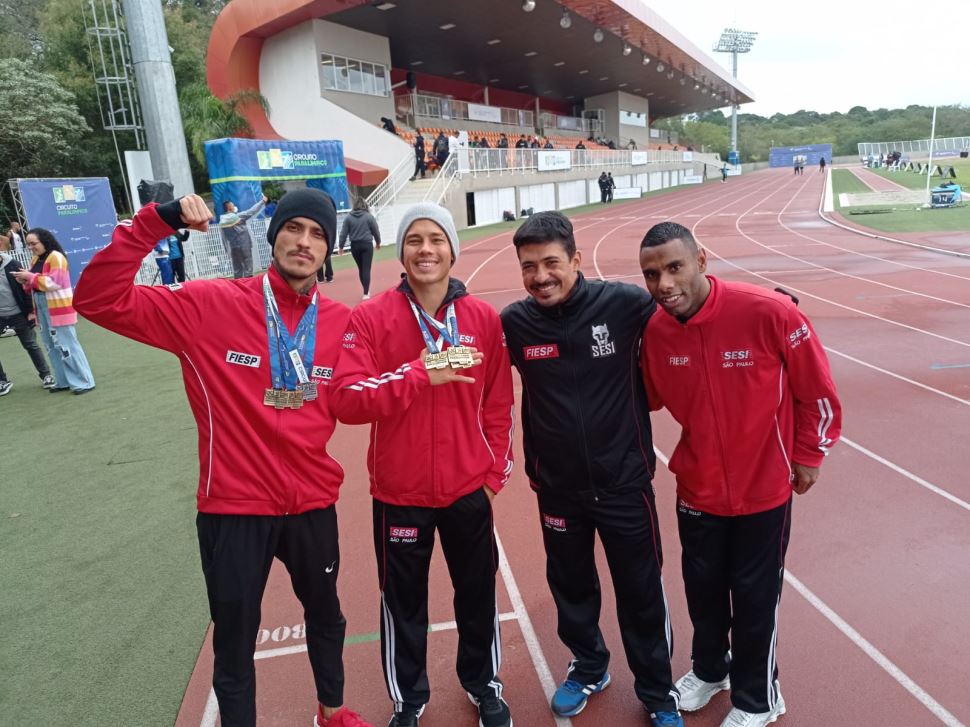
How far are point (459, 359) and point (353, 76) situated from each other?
2769 cm

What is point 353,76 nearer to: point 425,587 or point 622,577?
point 425,587

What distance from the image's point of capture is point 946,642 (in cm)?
293

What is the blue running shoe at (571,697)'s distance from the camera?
2662 mm

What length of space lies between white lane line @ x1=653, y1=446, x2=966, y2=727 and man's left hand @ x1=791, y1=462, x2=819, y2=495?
511 millimetres

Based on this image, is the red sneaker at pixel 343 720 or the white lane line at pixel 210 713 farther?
the white lane line at pixel 210 713

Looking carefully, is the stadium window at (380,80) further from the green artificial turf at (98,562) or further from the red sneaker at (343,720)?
the red sneaker at (343,720)

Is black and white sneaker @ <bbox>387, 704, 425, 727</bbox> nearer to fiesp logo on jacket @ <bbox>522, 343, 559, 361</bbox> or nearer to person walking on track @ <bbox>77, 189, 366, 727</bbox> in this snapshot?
person walking on track @ <bbox>77, 189, 366, 727</bbox>

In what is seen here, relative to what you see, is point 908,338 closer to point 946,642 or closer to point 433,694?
point 946,642

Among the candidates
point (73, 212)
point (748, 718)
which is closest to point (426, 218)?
point (748, 718)

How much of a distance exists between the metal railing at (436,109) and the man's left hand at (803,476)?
30.8m

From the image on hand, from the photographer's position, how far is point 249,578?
87.9 inches

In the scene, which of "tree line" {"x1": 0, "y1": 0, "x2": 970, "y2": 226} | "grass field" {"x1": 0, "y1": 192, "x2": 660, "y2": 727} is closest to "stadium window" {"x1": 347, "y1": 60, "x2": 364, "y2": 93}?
"tree line" {"x1": 0, "y1": 0, "x2": 970, "y2": 226}

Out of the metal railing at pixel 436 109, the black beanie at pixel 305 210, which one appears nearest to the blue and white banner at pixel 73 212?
the black beanie at pixel 305 210

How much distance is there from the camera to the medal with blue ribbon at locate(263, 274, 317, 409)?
2.23 m
